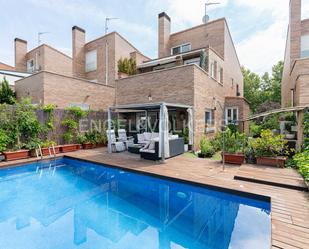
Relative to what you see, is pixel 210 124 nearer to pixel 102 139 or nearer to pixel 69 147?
pixel 102 139

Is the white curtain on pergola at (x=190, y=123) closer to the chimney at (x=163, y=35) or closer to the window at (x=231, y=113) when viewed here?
the window at (x=231, y=113)

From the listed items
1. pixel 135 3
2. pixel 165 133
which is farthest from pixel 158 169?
pixel 135 3

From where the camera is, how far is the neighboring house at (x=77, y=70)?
13.9 meters

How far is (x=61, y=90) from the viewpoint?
46.6 ft

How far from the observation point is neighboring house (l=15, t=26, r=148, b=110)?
13.9m

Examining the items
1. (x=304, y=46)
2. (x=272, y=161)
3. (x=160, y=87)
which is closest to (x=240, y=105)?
(x=304, y=46)

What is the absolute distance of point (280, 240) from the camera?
311 cm

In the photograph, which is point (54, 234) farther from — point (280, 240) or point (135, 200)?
point (280, 240)

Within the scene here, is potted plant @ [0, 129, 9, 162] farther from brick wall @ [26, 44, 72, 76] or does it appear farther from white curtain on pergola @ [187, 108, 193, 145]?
brick wall @ [26, 44, 72, 76]

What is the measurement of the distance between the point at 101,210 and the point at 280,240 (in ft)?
13.9

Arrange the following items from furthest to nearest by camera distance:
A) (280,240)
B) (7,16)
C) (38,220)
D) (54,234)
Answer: (7,16), (38,220), (54,234), (280,240)

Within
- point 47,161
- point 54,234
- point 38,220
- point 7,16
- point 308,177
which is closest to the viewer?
point 54,234

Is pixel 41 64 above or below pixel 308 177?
above

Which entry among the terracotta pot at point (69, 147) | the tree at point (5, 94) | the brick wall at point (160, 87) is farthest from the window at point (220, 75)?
the tree at point (5, 94)
